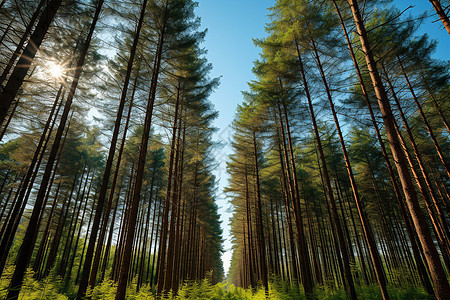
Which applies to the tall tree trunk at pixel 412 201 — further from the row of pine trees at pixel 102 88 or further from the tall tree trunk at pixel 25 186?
the tall tree trunk at pixel 25 186

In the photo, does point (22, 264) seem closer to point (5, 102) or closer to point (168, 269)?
point (5, 102)

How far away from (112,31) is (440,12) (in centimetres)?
994

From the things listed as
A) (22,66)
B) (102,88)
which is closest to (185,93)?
(102,88)

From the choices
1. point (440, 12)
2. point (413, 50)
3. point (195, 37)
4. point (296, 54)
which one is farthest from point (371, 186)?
point (195, 37)

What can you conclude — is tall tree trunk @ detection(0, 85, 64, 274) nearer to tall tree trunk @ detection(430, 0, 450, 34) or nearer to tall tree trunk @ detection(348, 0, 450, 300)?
tall tree trunk @ detection(348, 0, 450, 300)

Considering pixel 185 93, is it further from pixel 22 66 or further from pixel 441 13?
pixel 441 13

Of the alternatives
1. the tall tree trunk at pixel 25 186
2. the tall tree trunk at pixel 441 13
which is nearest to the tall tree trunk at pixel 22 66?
the tall tree trunk at pixel 25 186

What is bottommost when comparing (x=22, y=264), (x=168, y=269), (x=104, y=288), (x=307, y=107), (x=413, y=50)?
(x=104, y=288)

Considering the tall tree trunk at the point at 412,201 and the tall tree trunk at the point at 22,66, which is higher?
the tall tree trunk at the point at 22,66

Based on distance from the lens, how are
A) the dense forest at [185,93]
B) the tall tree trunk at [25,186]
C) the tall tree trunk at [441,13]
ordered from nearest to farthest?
1. the tall tree trunk at [441,13]
2. the dense forest at [185,93]
3. the tall tree trunk at [25,186]

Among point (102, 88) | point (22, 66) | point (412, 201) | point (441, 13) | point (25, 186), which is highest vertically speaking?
point (102, 88)

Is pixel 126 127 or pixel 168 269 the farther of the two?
pixel 126 127

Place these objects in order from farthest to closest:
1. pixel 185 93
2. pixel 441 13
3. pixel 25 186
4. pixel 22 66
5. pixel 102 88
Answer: pixel 185 93
pixel 102 88
pixel 25 186
pixel 22 66
pixel 441 13

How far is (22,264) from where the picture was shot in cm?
493
